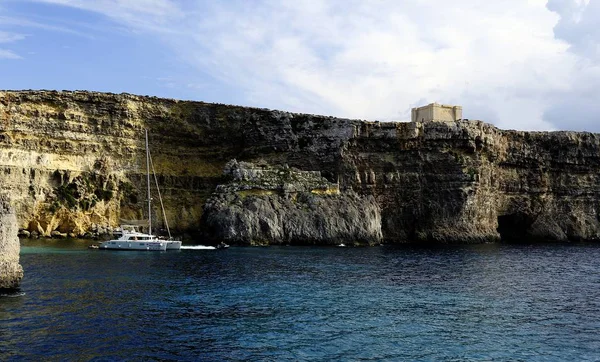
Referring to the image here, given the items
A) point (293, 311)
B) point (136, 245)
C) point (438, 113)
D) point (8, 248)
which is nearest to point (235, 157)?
point (136, 245)

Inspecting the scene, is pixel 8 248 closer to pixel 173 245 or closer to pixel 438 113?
pixel 173 245

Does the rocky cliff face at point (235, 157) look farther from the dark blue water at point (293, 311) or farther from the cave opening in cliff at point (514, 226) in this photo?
the dark blue water at point (293, 311)

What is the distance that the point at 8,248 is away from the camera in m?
33.3

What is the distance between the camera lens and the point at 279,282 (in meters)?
45.5

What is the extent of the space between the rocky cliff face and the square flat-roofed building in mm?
7242

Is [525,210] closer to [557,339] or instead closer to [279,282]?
[279,282]

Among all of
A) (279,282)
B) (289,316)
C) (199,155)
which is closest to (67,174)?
(199,155)

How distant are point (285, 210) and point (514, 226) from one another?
5151cm

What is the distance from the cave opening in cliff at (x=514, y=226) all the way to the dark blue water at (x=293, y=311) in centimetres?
4799

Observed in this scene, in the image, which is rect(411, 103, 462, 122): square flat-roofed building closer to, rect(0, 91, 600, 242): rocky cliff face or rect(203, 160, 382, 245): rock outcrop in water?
rect(0, 91, 600, 242): rocky cliff face

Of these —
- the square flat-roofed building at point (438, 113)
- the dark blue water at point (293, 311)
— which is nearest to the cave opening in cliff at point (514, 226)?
the square flat-roofed building at point (438, 113)

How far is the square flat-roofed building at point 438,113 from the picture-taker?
10369 centimetres

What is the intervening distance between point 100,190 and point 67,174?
5.27 metres

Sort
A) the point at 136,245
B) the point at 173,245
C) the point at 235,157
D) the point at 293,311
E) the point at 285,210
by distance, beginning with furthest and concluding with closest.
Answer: the point at 235,157
the point at 285,210
the point at 173,245
the point at 136,245
the point at 293,311
